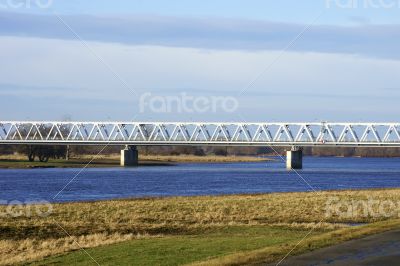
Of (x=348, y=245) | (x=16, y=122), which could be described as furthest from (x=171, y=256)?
(x=16, y=122)

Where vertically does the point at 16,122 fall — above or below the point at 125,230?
above

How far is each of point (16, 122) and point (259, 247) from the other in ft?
553

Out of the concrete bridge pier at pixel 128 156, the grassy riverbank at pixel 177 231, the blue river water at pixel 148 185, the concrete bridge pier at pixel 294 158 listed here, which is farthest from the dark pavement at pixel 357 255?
the concrete bridge pier at pixel 128 156

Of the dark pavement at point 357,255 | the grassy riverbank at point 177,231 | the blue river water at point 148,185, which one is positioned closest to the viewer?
the dark pavement at point 357,255

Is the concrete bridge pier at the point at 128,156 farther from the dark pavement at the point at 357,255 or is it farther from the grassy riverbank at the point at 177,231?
the dark pavement at the point at 357,255

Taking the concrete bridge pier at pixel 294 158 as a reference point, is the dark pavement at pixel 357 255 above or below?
below

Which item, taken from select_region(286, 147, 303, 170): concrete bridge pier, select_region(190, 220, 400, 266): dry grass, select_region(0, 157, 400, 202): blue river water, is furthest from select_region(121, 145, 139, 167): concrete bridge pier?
select_region(190, 220, 400, 266): dry grass

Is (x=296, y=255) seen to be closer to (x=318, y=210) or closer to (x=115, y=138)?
(x=318, y=210)

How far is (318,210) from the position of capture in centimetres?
4681

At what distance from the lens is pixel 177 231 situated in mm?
35656

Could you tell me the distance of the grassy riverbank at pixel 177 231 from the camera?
2634 cm

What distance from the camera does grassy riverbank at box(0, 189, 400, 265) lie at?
26.3 metres

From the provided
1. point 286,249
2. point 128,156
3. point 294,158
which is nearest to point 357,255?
point 286,249

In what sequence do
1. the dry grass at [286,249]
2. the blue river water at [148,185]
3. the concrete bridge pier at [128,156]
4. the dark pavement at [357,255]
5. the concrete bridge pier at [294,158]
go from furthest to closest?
the concrete bridge pier at [128,156]
the concrete bridge pier at [294,158]
the blue river water at [148,185]
the dry grass at [286,249]
the dark pavement at [357,255]
